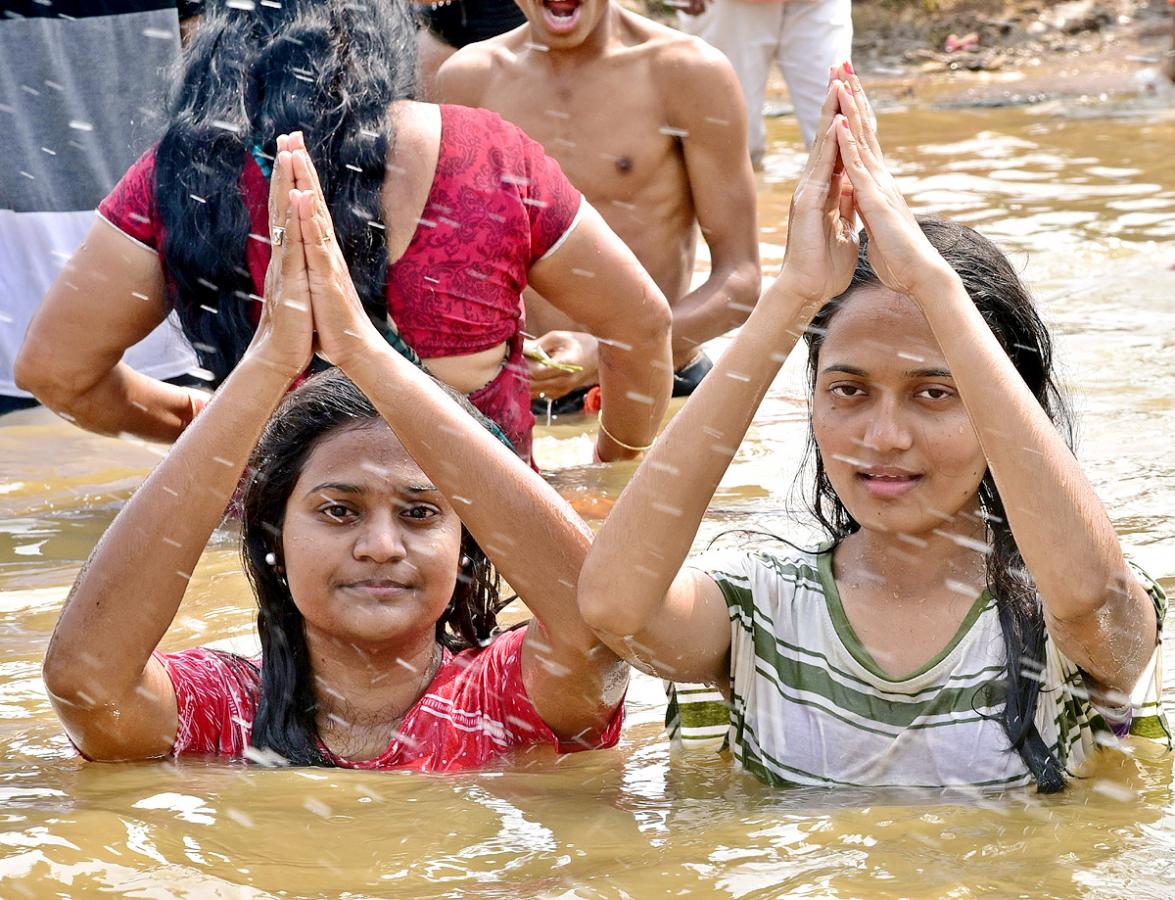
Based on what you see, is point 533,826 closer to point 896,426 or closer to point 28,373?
point 896,426

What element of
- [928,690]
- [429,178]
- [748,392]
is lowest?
[928,690]

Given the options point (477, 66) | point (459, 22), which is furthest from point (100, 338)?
point (459, 22)

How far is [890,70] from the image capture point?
1617 centimetres

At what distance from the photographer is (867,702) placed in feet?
9.25

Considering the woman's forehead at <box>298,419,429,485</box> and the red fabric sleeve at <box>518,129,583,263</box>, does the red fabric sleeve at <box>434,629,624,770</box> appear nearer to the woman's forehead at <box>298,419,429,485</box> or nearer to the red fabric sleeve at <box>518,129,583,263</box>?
the woman's forehead at <box>298,419,429,485</box>

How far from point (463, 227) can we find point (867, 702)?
1.57 metres

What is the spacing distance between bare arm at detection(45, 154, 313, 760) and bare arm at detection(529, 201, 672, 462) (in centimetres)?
130

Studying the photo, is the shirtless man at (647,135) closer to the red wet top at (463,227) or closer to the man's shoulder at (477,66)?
the man's shoulder at (477,66)

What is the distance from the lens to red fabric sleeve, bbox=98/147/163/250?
3.82 metres

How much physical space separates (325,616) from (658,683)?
42.9 inches

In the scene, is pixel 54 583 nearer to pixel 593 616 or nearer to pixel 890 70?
pixel 593 616

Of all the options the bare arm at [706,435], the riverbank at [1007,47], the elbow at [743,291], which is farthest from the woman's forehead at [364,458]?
the riverbank at [1007,47]

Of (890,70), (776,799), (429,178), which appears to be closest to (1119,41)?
(890,70)

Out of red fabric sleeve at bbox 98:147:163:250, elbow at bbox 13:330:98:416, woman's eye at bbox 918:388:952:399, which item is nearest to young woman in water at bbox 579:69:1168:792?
woman's eye at bbox 918:388:952:399
